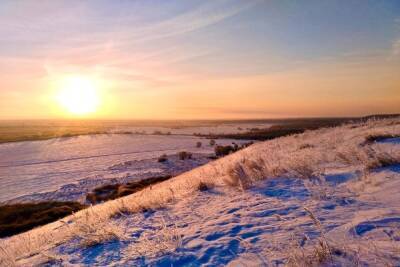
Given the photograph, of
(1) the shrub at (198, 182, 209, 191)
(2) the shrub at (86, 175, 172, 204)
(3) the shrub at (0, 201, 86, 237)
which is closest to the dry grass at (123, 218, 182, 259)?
(1) the shrub at (198, 182, 209, 191)

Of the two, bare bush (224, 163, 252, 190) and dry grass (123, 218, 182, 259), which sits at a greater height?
bare bush (224, 163, 252, 190)

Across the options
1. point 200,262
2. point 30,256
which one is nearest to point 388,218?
point 200,262

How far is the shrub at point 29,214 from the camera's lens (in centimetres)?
1278

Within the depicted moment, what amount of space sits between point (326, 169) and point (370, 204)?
2717 mm

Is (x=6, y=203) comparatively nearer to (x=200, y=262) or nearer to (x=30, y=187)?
(x=30, y=187)

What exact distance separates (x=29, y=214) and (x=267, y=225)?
14239 millimetres

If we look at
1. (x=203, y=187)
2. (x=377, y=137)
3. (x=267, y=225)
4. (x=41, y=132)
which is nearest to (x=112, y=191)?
(x=203, y=187)

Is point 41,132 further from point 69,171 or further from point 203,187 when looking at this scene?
point 203,187

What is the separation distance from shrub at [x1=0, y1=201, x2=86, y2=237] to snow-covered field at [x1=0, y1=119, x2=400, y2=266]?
28.6ft

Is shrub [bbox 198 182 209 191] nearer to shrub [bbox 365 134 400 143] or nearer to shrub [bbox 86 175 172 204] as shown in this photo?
shrub [bbox 365 134 400 143]

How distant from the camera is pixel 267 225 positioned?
389 cm

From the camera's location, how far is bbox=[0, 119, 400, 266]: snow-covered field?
9.73ft

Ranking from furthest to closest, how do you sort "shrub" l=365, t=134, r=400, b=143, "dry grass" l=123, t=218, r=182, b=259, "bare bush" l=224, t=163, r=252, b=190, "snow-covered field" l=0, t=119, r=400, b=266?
"shrub" l=365, t=134, r=400, b=143
"bare bush" l=224, t=163, r=252, b=190
"dry grass" l=123, t=218, r=182, b=259
"snow-covered field" l=0, t=119, r=400, b=266

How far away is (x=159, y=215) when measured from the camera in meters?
5.64
